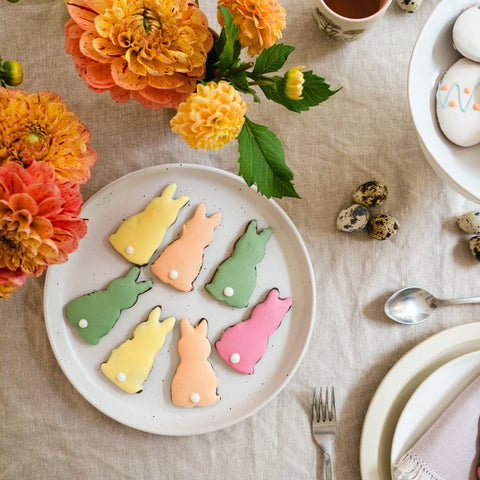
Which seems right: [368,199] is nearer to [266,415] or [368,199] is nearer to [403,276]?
[403,276]

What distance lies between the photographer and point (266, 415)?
66 centimetres

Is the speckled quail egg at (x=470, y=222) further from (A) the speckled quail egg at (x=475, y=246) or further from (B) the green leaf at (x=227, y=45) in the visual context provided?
(B) the green leaf at (x=227, y=45)

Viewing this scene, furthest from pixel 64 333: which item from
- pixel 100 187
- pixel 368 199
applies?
pixel 368 199

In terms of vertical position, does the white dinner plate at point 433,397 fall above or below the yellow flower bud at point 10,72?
below

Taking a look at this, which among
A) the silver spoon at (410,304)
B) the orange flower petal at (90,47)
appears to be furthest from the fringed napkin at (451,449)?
the orange flower petal at (90,47)

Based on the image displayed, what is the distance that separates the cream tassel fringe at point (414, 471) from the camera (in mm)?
614

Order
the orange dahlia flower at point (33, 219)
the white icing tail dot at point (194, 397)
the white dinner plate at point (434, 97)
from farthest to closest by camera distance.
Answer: the white icing tail dot at point (194, 397)
the white dinner plate at point (434, 97)
the orange dahlia flower at point (33, 219)

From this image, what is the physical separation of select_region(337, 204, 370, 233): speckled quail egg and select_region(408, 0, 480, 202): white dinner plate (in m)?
0.12

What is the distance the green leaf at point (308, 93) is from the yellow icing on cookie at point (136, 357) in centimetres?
34

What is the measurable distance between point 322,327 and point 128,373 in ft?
0.90

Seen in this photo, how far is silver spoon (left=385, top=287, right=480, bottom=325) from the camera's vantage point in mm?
657

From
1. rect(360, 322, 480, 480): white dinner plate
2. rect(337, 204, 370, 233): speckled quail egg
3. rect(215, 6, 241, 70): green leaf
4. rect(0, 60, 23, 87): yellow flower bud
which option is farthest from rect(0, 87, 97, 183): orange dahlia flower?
rect(360, 322, 480, 480): white dinner plate

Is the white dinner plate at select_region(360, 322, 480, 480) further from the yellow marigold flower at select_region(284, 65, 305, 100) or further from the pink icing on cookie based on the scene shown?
the yellow marigold flower at select_region(284, 65, 305, 100)

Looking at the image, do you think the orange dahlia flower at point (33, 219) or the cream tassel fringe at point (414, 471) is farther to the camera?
the cream tassel fringe at point (414, 471)
